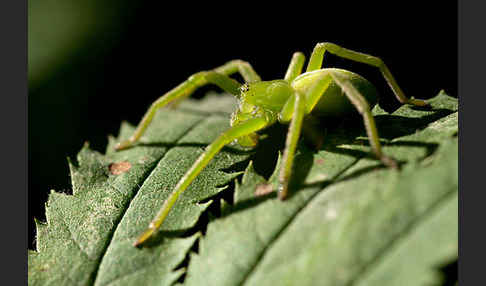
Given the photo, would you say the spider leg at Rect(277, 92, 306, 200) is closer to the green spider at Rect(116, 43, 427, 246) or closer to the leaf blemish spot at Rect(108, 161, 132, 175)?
the green spider at Rect(116, 43, 427, 246)

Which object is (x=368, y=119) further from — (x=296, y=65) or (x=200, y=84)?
(x=200, y=84)

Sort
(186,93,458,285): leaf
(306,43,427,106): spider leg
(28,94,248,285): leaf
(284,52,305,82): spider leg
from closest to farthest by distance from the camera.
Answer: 1. (186,93,458,285): leaf
2. (28,94,248,285): leaf
3. (306,43,427,106): spider leg
4. (284,52,305,82): spider leg

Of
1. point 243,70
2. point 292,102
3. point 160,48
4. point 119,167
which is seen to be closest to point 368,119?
point 292,102

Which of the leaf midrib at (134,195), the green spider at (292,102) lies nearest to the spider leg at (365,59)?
the green spider at (292,102)

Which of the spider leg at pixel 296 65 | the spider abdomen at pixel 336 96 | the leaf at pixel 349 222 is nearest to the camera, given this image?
the leaf at pixel 349 222

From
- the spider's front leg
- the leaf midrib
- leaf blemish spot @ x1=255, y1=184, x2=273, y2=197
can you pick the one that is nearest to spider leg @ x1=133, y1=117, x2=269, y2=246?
the leaf midrib

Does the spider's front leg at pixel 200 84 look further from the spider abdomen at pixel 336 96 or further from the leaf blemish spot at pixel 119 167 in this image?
the spider abdomen at pixel 336 96
